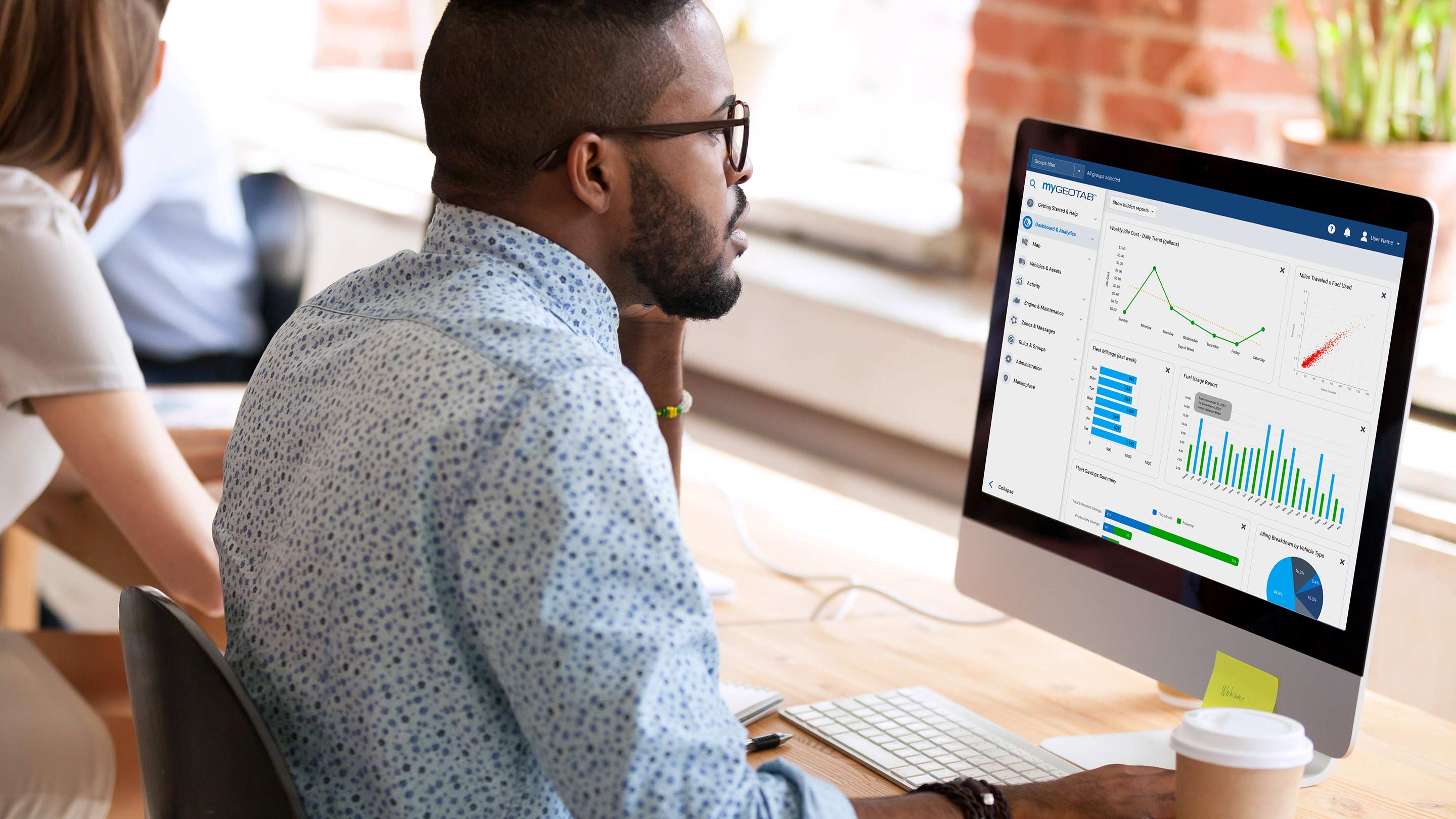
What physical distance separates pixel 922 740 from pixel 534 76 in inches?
24.8

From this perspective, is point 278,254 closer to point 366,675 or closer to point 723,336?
point 723,336

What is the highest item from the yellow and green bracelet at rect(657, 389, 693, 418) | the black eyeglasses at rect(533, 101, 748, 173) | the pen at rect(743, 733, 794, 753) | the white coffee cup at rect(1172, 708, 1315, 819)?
the black eyeglasses at rect(533, 101, 748, 173)


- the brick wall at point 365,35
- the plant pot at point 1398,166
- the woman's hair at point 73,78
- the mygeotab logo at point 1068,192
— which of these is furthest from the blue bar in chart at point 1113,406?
the brick wall at point 365,35

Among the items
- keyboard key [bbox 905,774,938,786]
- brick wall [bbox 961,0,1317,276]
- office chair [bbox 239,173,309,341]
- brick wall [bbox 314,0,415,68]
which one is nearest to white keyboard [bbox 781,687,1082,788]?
keyboard key [bbox 905,774,938,786]

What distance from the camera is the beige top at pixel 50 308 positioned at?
54.7 inches

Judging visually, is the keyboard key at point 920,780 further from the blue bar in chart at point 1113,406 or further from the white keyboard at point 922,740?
the blue bar in chart at point 1113,406

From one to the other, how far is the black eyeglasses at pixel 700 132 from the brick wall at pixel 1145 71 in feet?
4.21

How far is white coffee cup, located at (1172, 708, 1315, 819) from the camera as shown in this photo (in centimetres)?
84

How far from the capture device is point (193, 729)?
0.89m

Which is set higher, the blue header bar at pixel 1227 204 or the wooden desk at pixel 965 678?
the blue header bar at pixel 1227 204

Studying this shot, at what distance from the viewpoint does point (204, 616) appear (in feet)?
5.02

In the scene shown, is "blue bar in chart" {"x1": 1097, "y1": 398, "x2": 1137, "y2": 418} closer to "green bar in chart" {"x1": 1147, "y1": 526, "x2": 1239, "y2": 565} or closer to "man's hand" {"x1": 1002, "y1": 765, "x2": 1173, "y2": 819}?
"green bar in chart" {"x1": 1147, "y1": 526, "x2": 1239, "y2": 565}

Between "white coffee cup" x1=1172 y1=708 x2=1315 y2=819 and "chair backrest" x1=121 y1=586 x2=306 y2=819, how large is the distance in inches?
21.7

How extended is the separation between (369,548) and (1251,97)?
5.84 feet
